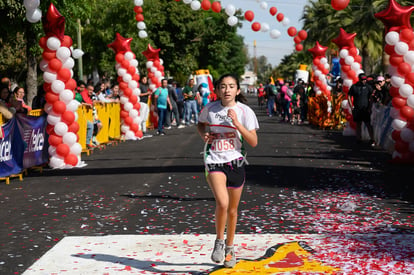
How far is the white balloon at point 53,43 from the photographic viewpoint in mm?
13992

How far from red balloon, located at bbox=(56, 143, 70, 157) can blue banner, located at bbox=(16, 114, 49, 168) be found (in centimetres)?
33

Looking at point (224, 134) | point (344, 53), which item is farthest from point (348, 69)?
point (224, 134)

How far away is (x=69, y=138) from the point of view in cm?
1430

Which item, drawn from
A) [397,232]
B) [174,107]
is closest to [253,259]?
[397,232]

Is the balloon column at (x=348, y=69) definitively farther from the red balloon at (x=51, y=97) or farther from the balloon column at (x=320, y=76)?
the red balloon at (x=51, y=97)

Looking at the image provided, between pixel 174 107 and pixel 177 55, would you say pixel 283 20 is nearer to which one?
pixel 174 107

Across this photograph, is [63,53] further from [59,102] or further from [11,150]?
[11,150]

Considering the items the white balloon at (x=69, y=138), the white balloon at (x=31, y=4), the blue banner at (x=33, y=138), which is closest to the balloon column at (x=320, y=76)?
the white balloon at (x=69, y=138)

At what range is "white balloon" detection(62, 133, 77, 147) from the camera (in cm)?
1430

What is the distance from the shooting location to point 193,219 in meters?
8.21

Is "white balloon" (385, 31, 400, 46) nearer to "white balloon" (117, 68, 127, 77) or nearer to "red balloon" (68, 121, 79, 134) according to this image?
"red balloon" (68, 121, 79, 134)

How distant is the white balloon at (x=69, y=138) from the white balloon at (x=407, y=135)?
281 inches

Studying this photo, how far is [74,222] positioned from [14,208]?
5.28 ft

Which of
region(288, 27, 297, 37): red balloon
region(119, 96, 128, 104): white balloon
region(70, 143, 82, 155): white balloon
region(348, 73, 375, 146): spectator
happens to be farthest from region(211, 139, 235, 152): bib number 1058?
region(288, 27, 297, 37): red balloon
